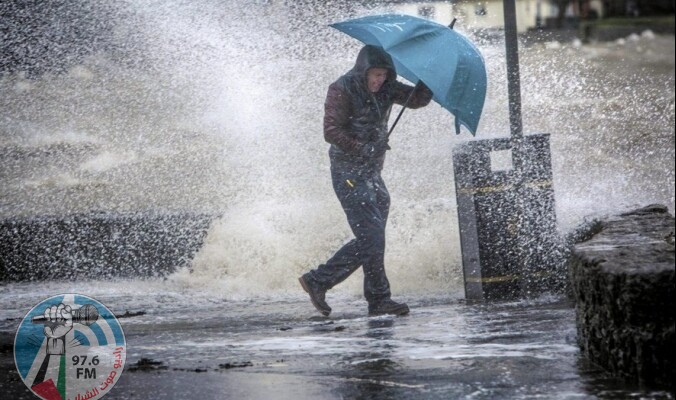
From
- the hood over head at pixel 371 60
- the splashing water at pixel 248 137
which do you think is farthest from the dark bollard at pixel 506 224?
the splashing water at pixel 248 137

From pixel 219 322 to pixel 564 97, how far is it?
1270 centimetres

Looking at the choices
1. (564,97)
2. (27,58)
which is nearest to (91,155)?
(27,58)

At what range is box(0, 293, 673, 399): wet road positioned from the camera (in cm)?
501

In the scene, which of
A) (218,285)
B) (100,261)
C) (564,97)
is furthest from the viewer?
(564,97)

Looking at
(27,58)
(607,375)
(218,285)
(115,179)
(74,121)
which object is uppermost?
(27,58)

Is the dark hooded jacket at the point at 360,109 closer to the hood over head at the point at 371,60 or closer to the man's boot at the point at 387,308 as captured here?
the hood over head at the point at 371,60

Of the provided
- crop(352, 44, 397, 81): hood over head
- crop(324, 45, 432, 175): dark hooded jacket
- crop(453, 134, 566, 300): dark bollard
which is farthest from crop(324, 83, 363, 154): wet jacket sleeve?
crop(453, 134, 566, 300): dark bollard

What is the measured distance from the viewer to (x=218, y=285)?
9711 mm

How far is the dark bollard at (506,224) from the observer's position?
780 cm

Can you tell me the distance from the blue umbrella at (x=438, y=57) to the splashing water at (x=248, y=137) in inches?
111

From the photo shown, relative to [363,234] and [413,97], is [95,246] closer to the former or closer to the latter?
[363,234]

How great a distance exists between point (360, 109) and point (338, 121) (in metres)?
0.21

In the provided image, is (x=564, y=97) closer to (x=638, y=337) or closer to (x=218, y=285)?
(x=218, y=285)

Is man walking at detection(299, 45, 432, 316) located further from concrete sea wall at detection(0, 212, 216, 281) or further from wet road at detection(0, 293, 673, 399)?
concrete sea wall at detection(0, 212, 216, 281)
